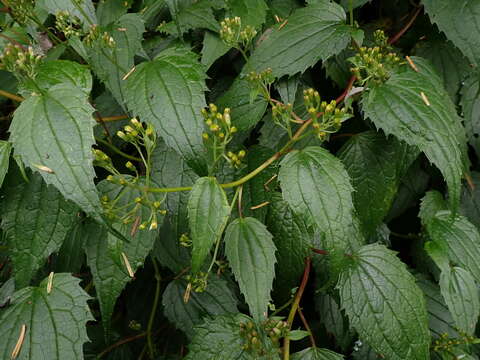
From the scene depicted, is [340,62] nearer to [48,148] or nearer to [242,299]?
[242,299]

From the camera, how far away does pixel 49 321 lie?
4.63 ft

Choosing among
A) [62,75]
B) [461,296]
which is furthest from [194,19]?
[461,296]

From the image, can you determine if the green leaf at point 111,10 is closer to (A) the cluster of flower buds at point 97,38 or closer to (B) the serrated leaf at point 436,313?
(A) the cluster of flower buds at point 97,38

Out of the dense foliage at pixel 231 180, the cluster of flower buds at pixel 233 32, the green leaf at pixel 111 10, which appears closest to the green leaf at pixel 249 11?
the dense foliage at pixel 231 180

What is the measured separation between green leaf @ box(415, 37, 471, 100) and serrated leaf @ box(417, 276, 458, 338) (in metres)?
0.71

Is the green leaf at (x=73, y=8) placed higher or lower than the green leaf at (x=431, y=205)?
higher

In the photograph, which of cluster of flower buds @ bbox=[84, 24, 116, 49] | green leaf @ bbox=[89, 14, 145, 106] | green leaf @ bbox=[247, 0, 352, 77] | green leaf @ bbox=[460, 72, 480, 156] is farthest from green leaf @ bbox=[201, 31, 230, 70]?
green leaf @ bbox=[460, 72, 480, 156]

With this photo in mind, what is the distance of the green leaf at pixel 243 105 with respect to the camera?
1665 millimetres

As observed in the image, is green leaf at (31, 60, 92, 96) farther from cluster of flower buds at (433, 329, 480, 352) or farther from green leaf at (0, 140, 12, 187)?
cluster of flower buds at (433, 329, 480, 352)

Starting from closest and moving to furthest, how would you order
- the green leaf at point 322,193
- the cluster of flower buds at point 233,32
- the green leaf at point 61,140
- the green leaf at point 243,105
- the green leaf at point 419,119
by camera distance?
the green leaf at point 61,140
the green leaf at point 322,193
the green leaf at point 419,119
the cluster of flower buds at point 233,32
the green leaf at point 243,105

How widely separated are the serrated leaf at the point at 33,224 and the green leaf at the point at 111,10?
728 millimetres

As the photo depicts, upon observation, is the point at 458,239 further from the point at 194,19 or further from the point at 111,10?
the point at 111,10

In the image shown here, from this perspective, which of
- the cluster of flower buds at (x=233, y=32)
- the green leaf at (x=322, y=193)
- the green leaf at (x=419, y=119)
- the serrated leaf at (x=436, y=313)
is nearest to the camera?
the green leaf at (x=322, y=193)

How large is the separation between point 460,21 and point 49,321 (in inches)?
61.4
